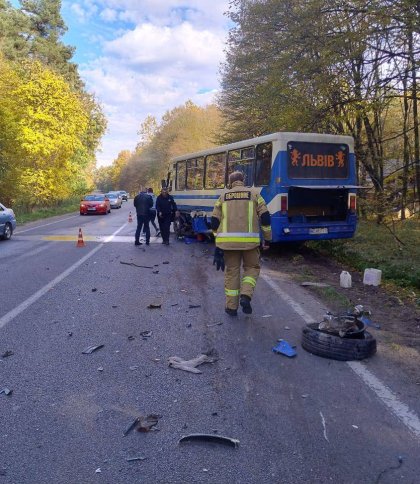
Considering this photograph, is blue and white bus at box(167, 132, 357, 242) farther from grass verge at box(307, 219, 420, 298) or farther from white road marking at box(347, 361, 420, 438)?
white road marking at box(347, 361, 420, 438)

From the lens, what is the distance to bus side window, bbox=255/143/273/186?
11609 mm

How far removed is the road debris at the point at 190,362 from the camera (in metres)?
4.56

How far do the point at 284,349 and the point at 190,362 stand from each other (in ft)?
3.35

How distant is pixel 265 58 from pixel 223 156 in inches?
209

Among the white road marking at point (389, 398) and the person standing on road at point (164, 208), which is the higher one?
the person standing on road at point (164, 208)

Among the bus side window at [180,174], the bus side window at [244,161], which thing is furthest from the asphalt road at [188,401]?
the bus side window at [180,174]

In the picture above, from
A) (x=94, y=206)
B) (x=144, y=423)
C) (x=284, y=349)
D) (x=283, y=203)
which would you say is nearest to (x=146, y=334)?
(x=284, y=349)

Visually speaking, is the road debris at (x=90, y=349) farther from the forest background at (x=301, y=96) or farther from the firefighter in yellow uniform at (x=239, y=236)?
the forest background at (x=301, y=96)

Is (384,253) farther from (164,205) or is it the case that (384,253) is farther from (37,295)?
(37,295)

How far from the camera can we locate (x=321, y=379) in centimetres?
431

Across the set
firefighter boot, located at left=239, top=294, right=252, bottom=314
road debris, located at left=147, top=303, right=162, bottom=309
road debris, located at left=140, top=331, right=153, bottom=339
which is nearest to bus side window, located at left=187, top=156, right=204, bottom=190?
road debris, located at left=147, top=303, right=162, bottom=309

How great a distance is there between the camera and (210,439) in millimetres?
3266

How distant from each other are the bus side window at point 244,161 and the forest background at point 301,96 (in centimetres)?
301

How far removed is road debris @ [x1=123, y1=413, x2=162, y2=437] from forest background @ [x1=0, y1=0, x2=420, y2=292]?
8.47 meters
